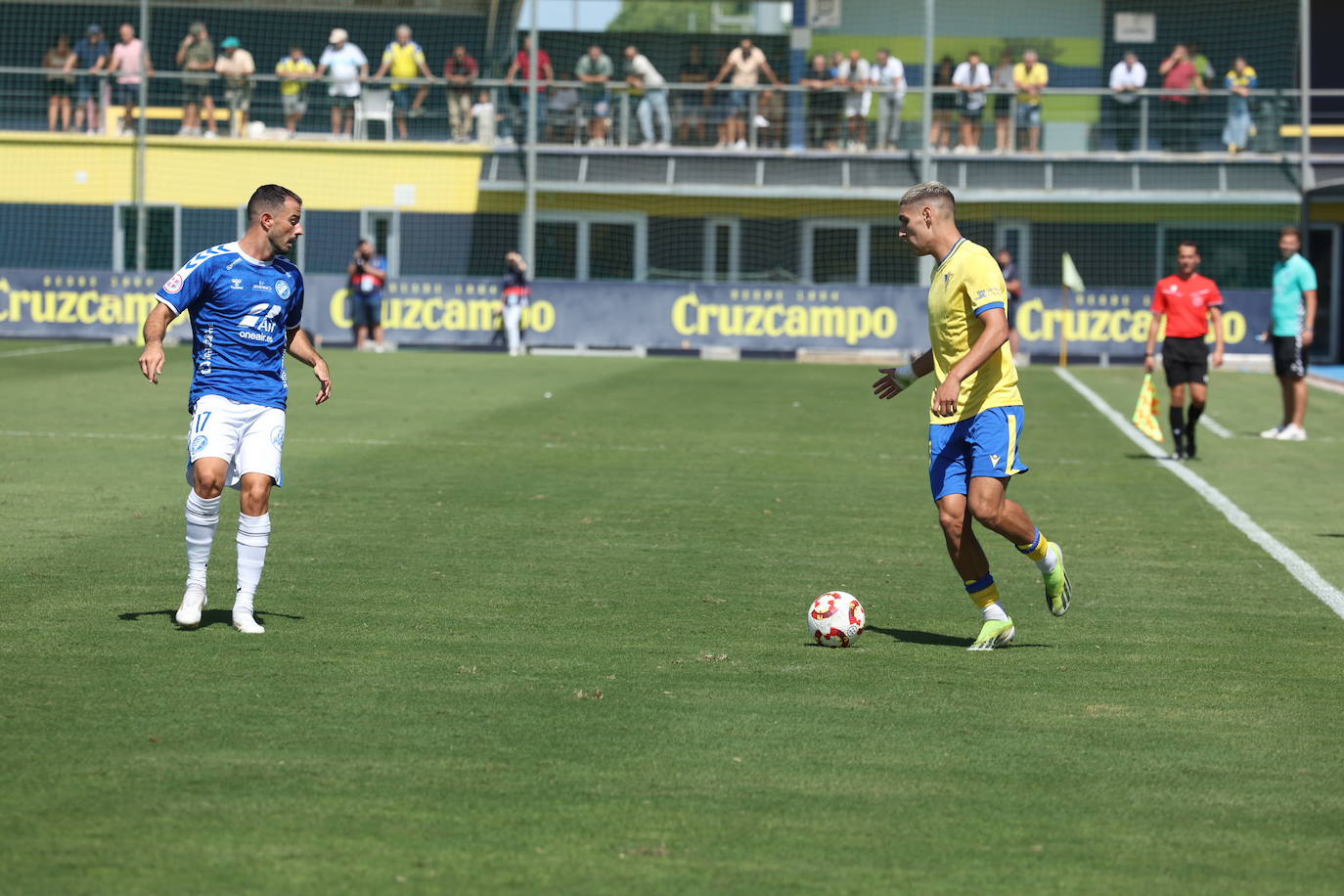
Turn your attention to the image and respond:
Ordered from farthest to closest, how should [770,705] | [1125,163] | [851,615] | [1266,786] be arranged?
[1125,163]
[851,615]
[770,705]
[1266,786]

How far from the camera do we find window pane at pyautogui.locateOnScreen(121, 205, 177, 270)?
40.6 metres

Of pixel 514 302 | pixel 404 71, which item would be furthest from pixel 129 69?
pixel 514 302

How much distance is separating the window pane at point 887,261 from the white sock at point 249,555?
3231 cm

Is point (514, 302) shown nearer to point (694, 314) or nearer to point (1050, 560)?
point (694, 314)

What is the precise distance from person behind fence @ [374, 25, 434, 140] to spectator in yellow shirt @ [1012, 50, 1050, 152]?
41.8 feet

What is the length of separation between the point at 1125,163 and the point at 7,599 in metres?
33.0

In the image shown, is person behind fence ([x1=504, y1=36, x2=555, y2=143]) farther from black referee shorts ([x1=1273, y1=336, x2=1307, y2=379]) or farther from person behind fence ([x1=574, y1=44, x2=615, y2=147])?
black referee shorts ([x1=1273, y1=336, x2=1307, y2=379])

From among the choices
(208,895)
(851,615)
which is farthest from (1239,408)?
(208,895)

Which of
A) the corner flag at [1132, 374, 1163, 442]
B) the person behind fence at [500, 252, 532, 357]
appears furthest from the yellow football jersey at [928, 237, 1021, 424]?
the person behind fence at [500, 252, 532, 357]

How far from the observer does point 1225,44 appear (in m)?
41.6

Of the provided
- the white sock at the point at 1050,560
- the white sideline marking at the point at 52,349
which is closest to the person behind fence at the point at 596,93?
the white sideline marking at the point at 52,349

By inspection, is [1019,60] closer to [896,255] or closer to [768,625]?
[896,255]

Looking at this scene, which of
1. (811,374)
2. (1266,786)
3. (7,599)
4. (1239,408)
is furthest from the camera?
(811,374)

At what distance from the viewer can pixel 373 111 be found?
40.5m
